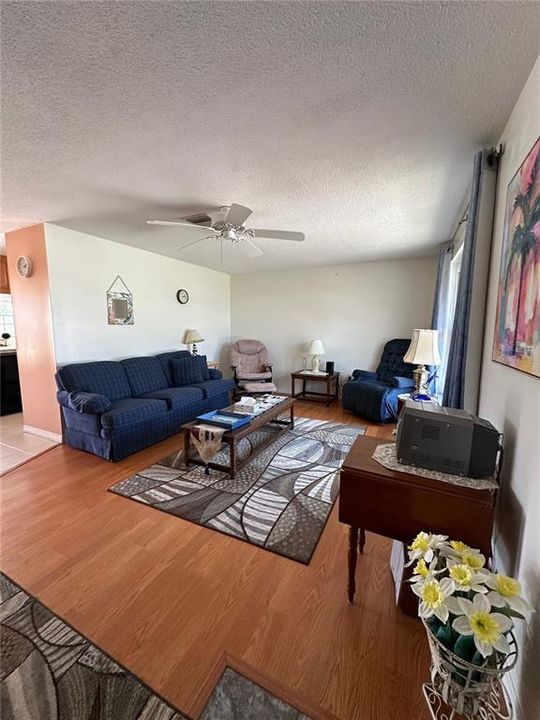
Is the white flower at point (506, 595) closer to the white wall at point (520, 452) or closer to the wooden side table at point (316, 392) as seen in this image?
the white wall at point (520, 452)

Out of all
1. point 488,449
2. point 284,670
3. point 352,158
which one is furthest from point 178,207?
point 284,670

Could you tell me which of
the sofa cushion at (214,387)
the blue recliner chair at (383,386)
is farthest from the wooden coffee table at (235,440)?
the blue recliner chair at (383,386)

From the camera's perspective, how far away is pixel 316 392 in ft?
17.4

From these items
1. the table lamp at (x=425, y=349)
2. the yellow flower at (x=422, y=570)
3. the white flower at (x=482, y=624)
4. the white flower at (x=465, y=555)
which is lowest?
the white flower at (x=482, y=624)

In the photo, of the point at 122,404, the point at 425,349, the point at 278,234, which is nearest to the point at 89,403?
the point at 122,404

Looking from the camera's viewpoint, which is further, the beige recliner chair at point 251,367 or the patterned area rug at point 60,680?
the beige recliner chair at point 251,367

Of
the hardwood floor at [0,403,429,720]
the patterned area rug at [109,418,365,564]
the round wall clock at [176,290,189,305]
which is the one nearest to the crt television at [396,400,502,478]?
the hardwood floor at [0,403,429,720]

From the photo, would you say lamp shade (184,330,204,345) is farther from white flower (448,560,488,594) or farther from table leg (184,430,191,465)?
white flower (448,560,488,594)

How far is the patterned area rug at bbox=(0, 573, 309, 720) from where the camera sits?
101 cm

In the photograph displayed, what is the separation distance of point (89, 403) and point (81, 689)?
2.16 meters

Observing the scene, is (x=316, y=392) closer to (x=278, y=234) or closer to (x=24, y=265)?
(x=278, y=234)

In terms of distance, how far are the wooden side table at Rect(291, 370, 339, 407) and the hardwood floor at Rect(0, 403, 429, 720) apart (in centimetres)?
279

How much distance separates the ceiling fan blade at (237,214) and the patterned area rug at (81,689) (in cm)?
261

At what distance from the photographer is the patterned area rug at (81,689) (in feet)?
3.32
